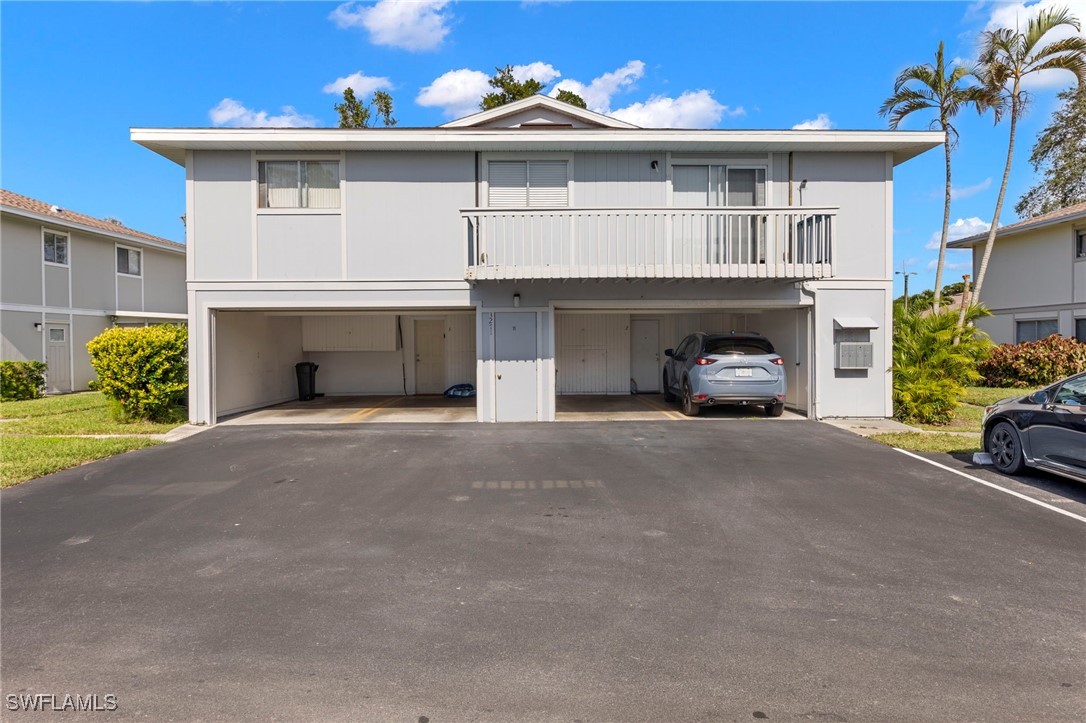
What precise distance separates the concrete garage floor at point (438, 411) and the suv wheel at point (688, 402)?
0.53 feet

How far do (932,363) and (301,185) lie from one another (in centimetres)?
Answer: 1259

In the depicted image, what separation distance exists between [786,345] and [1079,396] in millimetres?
6503

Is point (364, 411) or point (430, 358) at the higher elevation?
point (430, 358)

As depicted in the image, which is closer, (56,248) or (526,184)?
(526,184)

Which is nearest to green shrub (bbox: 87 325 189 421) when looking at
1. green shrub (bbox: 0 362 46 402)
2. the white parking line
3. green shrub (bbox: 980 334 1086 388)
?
green shrub (bbox: 0 362 46 402)

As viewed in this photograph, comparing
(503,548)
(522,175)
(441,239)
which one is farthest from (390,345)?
(503,548)

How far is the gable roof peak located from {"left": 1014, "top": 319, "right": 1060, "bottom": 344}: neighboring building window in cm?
1628

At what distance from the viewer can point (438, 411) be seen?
12812 millimetres

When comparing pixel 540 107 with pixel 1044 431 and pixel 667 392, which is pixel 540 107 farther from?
pixel 1044 431

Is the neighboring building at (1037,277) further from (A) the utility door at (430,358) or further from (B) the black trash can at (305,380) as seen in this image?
(B) the black trash can at (305,380)

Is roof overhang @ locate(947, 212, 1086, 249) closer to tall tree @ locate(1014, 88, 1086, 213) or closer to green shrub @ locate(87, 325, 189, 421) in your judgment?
tall tree @ locate(1014, 88, 1086, 213)

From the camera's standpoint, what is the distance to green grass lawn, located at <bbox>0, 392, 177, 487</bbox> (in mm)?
7477

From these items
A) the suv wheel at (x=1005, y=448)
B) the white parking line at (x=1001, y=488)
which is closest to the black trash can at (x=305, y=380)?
the white parking line at (x=1001, y=488)

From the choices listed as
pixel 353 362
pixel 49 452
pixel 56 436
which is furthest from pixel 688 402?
pixel 56 436
